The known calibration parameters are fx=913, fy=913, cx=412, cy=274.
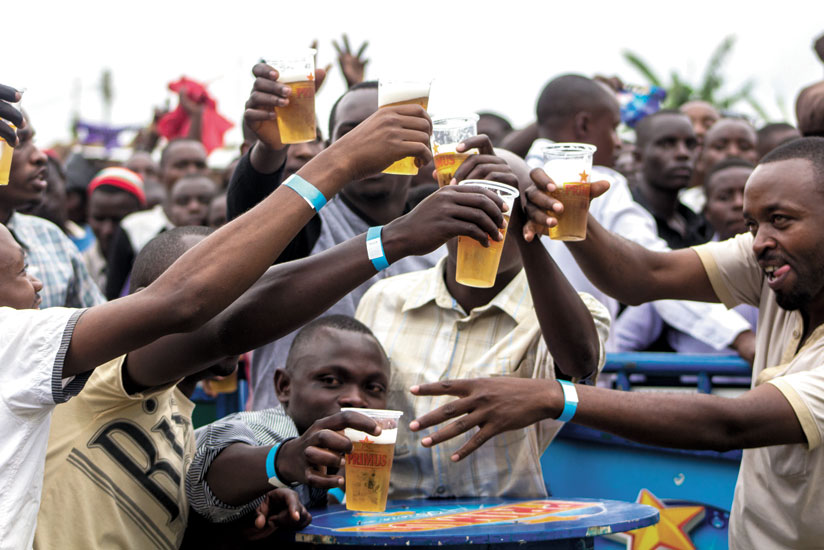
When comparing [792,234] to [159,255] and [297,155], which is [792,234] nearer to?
[159,255]

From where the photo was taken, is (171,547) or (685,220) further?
(685,220)

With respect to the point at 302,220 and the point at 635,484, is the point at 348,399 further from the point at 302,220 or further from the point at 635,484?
the point at 635,484

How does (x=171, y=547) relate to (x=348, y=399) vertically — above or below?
below

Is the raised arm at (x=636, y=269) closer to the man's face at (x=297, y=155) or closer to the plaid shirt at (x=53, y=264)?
the plaid shirt at (x=53, y=264)

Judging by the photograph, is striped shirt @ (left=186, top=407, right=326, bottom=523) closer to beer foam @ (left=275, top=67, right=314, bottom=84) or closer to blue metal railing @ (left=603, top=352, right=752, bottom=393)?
beer foam @ (left=275, top=67, right=314, bottom=84)

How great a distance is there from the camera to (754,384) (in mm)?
3275

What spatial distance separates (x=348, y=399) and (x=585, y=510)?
88cm

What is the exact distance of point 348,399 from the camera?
3178mm

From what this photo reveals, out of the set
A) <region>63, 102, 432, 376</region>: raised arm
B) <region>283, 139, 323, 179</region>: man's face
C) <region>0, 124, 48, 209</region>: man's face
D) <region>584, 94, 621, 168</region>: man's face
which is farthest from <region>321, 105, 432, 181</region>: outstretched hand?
<region>283, 139, 323, 179</region>: man's face

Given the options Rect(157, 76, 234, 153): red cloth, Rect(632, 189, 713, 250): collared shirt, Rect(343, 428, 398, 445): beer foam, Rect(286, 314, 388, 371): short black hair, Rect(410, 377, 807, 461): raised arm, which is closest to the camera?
Rect(410, 377, 807, 461): raised arm

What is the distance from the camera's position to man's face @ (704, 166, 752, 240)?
5.88 metres

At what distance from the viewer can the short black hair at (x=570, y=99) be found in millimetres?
5875

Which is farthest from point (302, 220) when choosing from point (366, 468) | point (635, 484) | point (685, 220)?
point (685, 220)

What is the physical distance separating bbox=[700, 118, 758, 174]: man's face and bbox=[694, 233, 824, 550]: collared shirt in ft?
14.1
